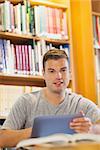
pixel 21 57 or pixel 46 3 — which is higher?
pixel 46 3

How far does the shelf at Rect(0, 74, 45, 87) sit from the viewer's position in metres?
2.48

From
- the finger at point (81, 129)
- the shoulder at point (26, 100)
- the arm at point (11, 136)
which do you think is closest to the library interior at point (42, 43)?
the shoulder at point (26, 100)

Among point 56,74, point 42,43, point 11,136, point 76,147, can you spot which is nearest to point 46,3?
point 42,43

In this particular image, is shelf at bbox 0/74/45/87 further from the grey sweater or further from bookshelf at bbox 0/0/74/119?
the grey sweater

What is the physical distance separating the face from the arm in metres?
0.36

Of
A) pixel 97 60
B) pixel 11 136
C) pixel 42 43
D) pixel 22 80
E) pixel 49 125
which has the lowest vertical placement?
pixel 11 136

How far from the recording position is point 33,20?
262 centimetres

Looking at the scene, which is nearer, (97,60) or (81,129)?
(81,129)

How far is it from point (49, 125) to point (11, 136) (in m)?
0.47

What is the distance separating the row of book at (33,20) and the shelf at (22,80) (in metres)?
0.34

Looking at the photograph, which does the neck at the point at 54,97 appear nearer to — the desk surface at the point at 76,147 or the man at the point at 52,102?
the man at the point at 52,102

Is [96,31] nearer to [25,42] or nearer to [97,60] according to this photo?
[97,60]

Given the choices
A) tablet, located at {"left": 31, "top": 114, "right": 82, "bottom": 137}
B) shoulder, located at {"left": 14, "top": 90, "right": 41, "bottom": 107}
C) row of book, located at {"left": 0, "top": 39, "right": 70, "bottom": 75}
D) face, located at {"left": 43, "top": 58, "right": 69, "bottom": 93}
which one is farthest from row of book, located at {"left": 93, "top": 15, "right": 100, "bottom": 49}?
tablet, located at {"left": 31, "top": 114, "right": 82, "bottom": 137}

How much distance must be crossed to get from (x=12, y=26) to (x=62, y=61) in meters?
0.67
